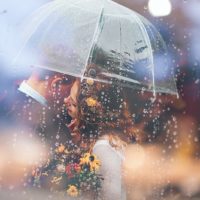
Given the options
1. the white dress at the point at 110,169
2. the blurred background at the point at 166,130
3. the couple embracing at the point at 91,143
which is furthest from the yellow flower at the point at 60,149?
the white dress at the point at 110,169

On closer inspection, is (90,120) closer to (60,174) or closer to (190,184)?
(60,174)

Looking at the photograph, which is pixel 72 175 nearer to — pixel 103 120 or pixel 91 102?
pixel 103 120

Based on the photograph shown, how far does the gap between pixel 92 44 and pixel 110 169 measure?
1.54 meters

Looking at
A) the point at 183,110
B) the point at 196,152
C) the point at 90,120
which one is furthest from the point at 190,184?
the point at 90,120

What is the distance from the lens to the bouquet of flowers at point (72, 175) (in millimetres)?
5762

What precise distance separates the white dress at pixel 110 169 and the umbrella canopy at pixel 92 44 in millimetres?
912

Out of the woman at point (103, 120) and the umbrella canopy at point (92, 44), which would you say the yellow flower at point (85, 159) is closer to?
the woman at point (103, 120)

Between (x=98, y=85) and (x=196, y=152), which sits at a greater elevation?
(x=98, y=85)

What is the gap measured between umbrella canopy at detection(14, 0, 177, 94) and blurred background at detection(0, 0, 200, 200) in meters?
0.93

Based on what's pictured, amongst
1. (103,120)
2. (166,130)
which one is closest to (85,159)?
(103,120)

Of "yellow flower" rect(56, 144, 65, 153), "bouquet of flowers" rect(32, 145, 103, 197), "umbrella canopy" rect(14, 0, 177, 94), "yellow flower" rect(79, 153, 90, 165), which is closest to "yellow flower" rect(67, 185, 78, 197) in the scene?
"bouquet of flowers" rect(32, 145, 103, 197)

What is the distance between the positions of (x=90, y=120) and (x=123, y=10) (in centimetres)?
142

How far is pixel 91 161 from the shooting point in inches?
226

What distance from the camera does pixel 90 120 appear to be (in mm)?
5992
